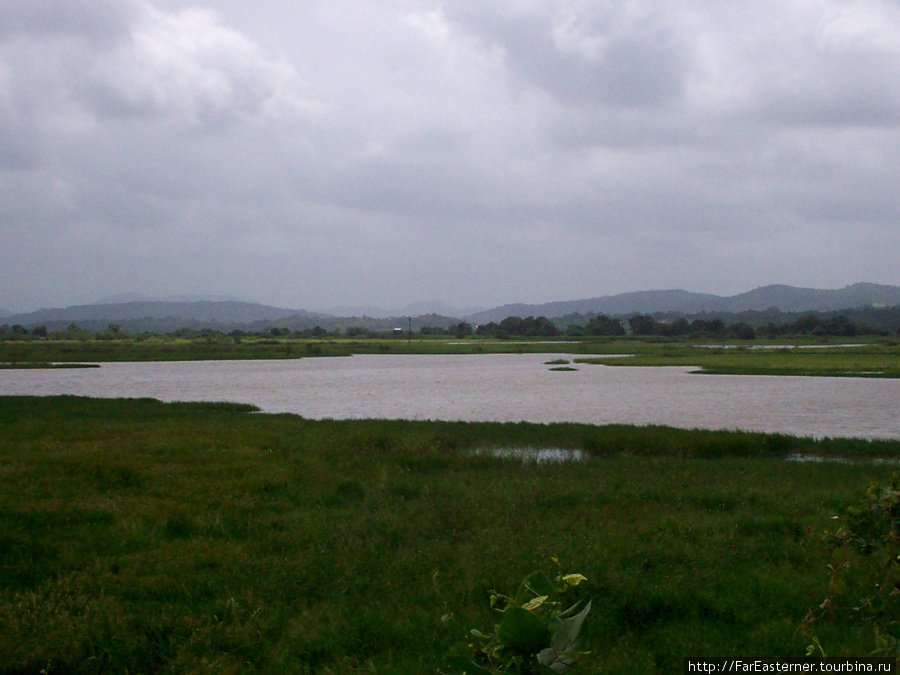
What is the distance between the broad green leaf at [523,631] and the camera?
3.00m

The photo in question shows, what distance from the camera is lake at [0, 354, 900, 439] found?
1240 inches

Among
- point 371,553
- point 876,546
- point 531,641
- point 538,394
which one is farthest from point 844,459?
point 538,394

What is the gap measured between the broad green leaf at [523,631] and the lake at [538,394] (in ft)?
84.1

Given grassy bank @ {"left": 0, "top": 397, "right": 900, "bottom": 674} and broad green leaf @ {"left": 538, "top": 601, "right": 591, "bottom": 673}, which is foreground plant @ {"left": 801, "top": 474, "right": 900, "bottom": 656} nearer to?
grassy bank @ {"left": 0, "top": 397, "right": 900, "bottom": 674}

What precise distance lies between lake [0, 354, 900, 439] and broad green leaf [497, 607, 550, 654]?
84.1ft

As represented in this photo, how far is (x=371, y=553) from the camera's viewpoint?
31.5ft

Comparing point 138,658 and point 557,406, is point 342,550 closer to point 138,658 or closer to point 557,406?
point 138,658

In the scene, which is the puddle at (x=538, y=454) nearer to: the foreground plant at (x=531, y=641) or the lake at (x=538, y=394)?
the lake at (x=538, y=394)

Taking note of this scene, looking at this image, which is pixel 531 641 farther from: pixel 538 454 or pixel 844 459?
pixel 844 459

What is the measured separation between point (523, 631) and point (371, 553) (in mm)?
6976

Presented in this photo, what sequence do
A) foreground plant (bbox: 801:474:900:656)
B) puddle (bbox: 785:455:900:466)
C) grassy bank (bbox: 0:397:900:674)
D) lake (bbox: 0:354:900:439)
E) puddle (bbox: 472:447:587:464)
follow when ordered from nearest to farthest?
foreground plant (bbox: 801:474:900:656) < grassy bank (bbox: 0:397:900:674) < puddle (bbox: 472:447:587:464) < puddle (bbox: 785:455:900:466) < lake (bbox: 0:354:900:439)

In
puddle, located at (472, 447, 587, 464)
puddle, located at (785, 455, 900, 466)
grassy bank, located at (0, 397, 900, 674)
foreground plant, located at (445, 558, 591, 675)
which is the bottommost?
puddle, located at (785, 455, 900, 466)

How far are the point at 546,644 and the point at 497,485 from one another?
11.5m

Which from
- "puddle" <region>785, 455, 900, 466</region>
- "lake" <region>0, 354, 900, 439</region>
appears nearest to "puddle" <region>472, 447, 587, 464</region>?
"puddle" <region>785, 455, 900, 466</region>
